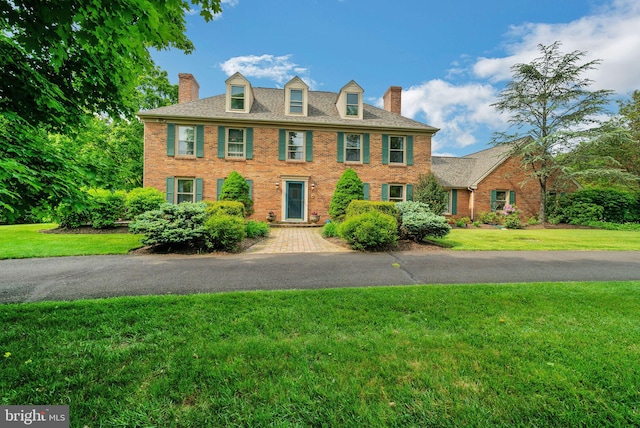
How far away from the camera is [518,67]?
691 inches

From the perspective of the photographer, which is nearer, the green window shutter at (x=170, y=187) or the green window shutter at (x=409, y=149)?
the green window shutter at (x=170, y=187)

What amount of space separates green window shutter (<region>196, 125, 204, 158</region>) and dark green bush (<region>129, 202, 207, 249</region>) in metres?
7.69

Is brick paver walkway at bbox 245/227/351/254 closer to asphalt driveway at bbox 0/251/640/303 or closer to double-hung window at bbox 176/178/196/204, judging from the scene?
asphalt driveway at bbox 0/251/640/303

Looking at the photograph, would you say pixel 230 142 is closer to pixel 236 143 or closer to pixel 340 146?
pixel 236 143

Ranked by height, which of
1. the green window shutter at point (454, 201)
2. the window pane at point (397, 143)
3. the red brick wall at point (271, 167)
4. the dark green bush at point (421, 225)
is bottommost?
the dark green bush at point (421, 225)

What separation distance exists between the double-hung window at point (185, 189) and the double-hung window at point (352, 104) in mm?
10035

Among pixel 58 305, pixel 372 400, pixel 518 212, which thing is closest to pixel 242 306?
pixel 372 400

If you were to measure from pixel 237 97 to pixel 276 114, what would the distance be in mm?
2429

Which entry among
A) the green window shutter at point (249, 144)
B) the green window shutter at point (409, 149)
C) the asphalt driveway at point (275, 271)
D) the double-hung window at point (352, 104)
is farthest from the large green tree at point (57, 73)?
the green window shutter at point (409, 149)

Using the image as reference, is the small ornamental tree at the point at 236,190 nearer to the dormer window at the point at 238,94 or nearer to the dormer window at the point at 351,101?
the dormer window at the point at 238,94

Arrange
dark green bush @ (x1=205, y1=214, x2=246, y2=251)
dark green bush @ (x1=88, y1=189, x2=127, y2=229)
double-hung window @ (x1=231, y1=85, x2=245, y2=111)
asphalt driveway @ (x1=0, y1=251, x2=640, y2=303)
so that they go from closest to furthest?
asphalt driveway @ (x1=0, y1=251, x2=640, y2=303), dark green bush @ (x1=205, y1=214, x2=246, y2=251), dark green bush @ (x1=88, y1=189, x2=127, y2=229), double-hung window @ (x1=231, y1=85, x2=245, y2=111)

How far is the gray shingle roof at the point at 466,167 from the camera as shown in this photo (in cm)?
1806

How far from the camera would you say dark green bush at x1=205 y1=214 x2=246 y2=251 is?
7.71 m

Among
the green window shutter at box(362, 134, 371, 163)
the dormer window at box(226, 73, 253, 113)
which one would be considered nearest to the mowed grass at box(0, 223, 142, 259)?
the dormer window at box(226, 73, 253, 113)
